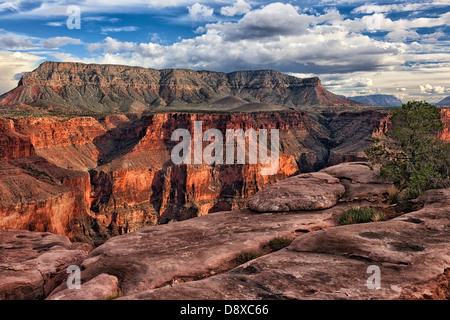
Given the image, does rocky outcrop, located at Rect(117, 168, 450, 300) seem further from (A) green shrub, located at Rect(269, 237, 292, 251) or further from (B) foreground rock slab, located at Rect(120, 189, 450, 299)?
(A) green shrub, located at Rect(269, 237, 292, 251)

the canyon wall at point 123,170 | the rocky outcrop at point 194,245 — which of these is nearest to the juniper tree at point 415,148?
the rocky outcrop at point 194,245

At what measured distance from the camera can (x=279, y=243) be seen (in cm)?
Result: 1118

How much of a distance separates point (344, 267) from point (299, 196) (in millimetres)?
8690

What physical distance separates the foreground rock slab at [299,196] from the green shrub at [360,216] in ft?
7.63

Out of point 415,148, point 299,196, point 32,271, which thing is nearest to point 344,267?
point 299,196

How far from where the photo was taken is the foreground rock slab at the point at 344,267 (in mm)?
6547

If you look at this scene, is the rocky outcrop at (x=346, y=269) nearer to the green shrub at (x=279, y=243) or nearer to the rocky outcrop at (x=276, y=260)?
the rocky outcrop at (x=276, y=260)

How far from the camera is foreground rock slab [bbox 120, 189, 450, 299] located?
6547mm

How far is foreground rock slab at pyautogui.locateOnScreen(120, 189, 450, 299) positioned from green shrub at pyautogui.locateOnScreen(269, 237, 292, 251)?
1212 mm

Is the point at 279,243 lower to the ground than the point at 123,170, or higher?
higher

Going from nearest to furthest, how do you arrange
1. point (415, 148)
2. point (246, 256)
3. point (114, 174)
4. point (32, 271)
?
1. point (246, 256)
2. point (32, 271)
3. point (415, 148)
4. point (114, 174)

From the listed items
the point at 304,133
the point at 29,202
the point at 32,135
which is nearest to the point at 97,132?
the point at 32,135

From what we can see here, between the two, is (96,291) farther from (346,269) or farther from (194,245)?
(346,269)
